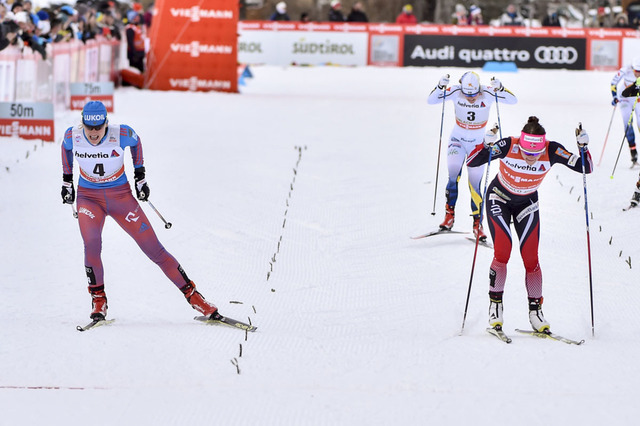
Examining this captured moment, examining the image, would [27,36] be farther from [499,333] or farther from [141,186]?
[499,333]

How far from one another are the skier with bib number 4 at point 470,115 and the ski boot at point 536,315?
3100mm

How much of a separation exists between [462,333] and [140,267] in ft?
12.8

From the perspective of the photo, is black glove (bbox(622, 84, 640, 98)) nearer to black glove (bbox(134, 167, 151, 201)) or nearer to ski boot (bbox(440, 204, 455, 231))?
ski boot (bbox(440, 204, 455, 231))

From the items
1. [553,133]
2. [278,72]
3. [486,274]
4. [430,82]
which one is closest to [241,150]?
[553,133]

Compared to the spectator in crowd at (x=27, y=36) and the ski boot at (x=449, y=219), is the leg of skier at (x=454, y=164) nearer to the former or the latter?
the ski boot at (x=449, y=219)

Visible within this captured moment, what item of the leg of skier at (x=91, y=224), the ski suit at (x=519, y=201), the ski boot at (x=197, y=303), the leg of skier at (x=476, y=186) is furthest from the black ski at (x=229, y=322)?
the leg of skier at (x=476, y=186)

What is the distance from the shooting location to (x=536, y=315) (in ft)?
28.5

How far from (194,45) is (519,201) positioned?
17.9 metres

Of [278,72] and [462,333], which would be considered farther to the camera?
[278,72]

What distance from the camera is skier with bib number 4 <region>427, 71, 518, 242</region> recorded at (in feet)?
38.8

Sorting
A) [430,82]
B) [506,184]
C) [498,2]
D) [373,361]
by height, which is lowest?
[373,361]

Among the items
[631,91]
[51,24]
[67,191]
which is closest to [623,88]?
[631,91]

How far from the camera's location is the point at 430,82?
28.2 m

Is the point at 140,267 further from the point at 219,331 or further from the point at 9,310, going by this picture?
the point at 219,331
